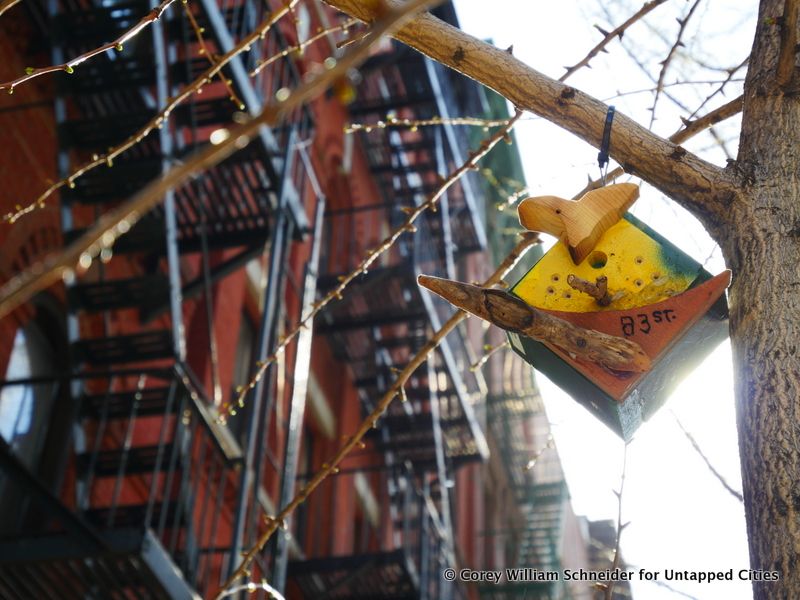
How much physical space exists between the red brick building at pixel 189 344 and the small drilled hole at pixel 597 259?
2.49ft

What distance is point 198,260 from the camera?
9.72m

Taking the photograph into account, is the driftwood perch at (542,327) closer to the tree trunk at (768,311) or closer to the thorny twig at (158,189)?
the tree trunk at (768,311)

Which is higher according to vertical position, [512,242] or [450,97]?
[512,242]

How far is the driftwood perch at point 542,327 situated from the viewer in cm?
297

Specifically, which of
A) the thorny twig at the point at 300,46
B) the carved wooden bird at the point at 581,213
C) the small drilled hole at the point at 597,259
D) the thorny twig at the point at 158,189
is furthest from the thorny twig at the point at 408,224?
the thorny twig at the point at 158,189

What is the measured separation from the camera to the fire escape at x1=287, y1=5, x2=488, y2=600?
10883mm

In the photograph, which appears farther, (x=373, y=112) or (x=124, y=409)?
(x=373, y=112)

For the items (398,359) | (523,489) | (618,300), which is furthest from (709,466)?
(523,489)

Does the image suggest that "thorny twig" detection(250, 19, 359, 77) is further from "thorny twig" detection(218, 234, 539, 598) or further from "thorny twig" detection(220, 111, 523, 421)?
"thorny twig" detection(218, 234, 539, 598)

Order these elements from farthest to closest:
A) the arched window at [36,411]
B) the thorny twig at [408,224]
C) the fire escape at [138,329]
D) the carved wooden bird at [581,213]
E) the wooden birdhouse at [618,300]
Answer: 1. the arched window at [36,411]
2. the fire escape at [138,329]
3. the thorny twig at [408,224]
4. the carved wooden bird at [581,213]
5. the wooden birdhouse at [618,300]

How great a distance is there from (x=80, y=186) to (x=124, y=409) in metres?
1.48

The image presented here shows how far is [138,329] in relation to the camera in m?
8.48

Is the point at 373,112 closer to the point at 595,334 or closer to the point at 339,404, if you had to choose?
the point at 339,404

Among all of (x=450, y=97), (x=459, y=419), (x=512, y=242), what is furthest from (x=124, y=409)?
(x=512, y=242)
